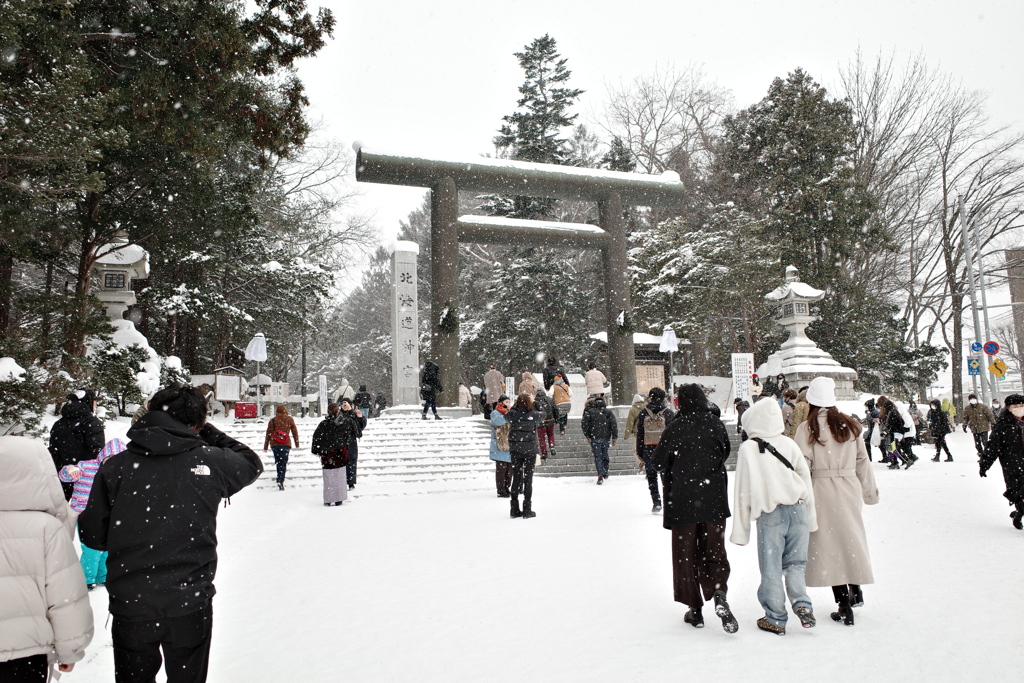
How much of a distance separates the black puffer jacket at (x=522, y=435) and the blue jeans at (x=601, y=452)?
10.8ft

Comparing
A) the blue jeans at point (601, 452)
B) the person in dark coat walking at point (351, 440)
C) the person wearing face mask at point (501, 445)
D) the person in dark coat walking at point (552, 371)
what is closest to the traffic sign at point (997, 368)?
the person in dark coat walking at point (552, 371)

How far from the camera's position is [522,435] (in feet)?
28.0

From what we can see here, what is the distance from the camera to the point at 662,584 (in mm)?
5301

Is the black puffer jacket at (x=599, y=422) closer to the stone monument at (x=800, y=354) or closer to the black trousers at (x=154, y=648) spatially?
the black trousers at (x=154, y=648)

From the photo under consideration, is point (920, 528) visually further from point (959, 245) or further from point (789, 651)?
point (959, 245)

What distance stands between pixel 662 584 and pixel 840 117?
26.2 metres

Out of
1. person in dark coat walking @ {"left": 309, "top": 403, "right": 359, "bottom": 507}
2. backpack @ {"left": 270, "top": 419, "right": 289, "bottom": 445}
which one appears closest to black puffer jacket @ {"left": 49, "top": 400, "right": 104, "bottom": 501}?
person in dark coat walking @ {"left": 309, "top": 403, "right": 359, "bottom": 507}

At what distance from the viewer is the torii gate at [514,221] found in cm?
1661

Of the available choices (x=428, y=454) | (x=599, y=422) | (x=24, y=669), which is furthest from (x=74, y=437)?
(x=428, y=454)

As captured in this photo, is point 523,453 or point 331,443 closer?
point 523,453

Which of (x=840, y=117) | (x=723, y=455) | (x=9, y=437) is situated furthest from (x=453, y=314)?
(x=840, y=117)

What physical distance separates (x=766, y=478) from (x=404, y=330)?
49.7ft

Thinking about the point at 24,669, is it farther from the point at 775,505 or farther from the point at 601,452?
the point at 601,452

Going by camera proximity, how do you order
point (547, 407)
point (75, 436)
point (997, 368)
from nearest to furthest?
point (75, 436) → point (547, 407) → point (997, 368)
